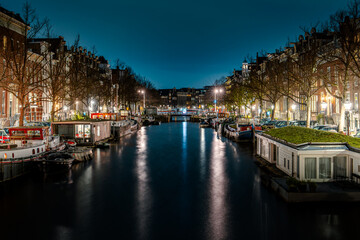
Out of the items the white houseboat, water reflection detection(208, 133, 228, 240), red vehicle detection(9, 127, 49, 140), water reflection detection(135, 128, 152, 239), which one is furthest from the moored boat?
the white houseboat

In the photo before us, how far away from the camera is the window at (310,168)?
17.1m

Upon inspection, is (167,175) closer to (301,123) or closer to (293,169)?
(293,169)

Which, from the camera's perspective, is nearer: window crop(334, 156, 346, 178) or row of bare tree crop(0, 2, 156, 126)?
window crop(334, 156, 346, 178)

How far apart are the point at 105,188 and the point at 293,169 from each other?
38.3ft

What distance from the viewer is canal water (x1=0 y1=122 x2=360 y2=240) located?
12.4 m

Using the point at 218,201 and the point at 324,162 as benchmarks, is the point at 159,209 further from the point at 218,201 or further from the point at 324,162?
the point at 324,162

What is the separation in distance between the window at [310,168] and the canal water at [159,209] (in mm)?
2330

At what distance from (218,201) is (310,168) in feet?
18.3

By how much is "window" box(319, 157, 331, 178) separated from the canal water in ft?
8.21

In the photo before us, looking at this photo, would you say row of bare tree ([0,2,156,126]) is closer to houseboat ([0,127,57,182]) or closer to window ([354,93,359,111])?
houseboat ([0,127,57,182])

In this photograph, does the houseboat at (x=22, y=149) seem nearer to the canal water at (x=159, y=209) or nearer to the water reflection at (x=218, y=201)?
the canal water at (x=159, y=209)

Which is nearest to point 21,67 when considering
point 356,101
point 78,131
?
point 78,131

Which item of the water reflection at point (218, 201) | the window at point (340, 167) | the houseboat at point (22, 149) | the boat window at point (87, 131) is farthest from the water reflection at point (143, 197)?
the window at point (340, 167)

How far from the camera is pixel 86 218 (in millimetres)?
13906
